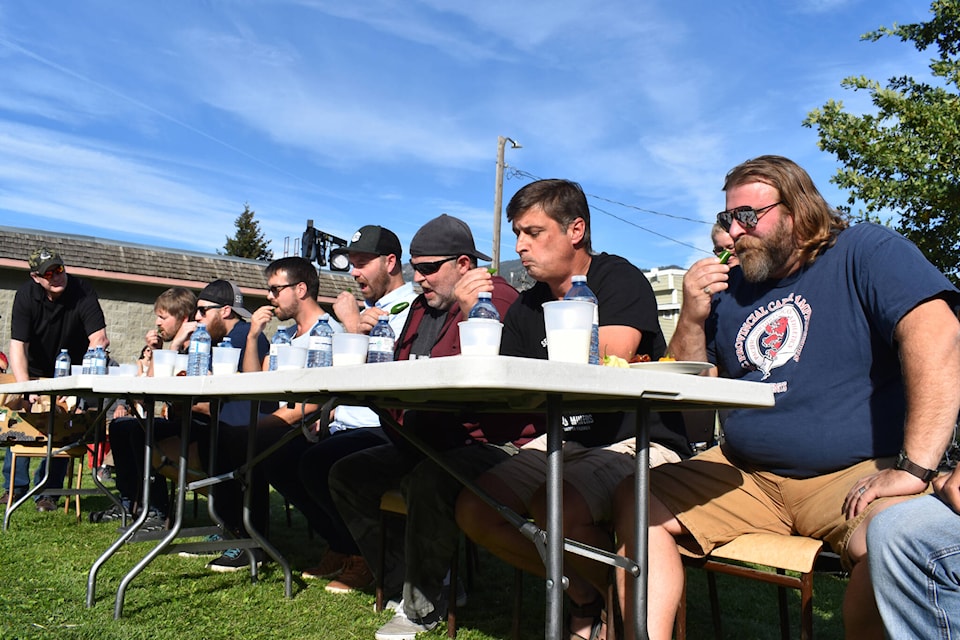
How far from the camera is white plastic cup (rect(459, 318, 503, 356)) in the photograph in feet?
5.59

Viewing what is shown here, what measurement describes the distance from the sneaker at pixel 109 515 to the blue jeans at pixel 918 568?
470 centimetres

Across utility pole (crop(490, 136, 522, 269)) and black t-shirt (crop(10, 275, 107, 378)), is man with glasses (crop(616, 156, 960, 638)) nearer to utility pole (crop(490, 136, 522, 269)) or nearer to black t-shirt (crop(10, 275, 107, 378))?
black t-shirt (crop(10, 275, 107, 378))

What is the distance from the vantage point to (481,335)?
1.71 m

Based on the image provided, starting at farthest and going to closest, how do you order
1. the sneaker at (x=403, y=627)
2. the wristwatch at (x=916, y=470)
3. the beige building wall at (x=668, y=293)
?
1. the beige building wall at (x=668, y=293)
2. the sneaker at (x=403, y=627)
3. the wristwatch at (x=916, y=470)

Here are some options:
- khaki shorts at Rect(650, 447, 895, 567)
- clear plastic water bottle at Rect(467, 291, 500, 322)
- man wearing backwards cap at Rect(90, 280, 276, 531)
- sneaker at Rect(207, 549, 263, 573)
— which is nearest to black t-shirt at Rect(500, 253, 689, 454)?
khaki shorts at Rect(650, 447, 895, 567)

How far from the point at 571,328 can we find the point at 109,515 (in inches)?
184

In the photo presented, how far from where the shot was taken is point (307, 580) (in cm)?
A: 366

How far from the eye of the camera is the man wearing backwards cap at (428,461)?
282 cm

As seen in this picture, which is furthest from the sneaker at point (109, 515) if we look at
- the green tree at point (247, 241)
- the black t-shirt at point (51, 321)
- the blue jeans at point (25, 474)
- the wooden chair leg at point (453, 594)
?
the green tree at point (247, 241)

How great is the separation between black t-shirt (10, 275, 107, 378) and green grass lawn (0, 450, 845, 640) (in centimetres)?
202

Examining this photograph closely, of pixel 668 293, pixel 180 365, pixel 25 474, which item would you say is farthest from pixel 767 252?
pixel 668 293

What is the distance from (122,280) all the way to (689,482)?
1447 centimetres

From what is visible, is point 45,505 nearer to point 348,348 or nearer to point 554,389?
point 348,348

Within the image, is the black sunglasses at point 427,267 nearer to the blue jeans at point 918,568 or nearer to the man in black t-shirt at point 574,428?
the man in black t-shirt at point 574,428
